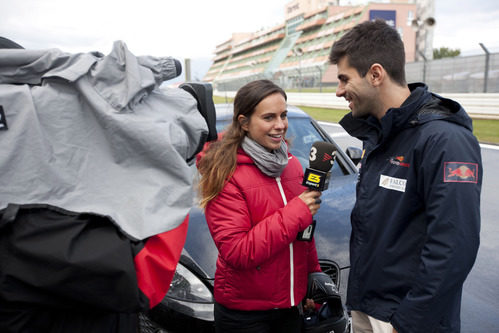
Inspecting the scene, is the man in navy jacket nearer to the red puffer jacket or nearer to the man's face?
the man's face

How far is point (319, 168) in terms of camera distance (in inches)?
68.9

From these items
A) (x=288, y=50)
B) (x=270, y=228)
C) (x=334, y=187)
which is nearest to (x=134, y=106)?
(x=270, y=228)

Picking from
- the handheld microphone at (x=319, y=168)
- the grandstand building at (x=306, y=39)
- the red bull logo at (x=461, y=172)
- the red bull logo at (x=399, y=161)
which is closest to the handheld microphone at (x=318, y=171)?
the handheld microphone at (x=319, y=168)

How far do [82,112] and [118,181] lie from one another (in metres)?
0.20

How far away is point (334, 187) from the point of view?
3365 mm

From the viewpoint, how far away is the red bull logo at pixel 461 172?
1323 mm

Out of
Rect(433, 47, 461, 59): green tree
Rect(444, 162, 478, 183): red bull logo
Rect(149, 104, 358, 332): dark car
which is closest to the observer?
Rect(444, 162, 478, 183): red bull logo

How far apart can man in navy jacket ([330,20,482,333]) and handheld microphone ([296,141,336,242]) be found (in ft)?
0.52

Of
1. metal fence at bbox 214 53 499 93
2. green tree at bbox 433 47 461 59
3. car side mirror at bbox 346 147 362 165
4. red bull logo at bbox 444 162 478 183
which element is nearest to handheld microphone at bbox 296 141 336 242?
red bull logo at bbox 444 162 478 183

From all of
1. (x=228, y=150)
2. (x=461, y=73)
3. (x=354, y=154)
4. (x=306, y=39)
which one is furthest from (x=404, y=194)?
(x=306, y=39)

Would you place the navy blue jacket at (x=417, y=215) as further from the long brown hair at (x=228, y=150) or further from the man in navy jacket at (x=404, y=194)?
the long brown hair at (x=228, y=150)

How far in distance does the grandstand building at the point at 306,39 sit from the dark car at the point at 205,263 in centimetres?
3722

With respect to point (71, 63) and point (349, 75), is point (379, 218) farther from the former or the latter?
point (71, 63)

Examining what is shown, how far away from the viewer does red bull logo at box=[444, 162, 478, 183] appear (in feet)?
4.34
